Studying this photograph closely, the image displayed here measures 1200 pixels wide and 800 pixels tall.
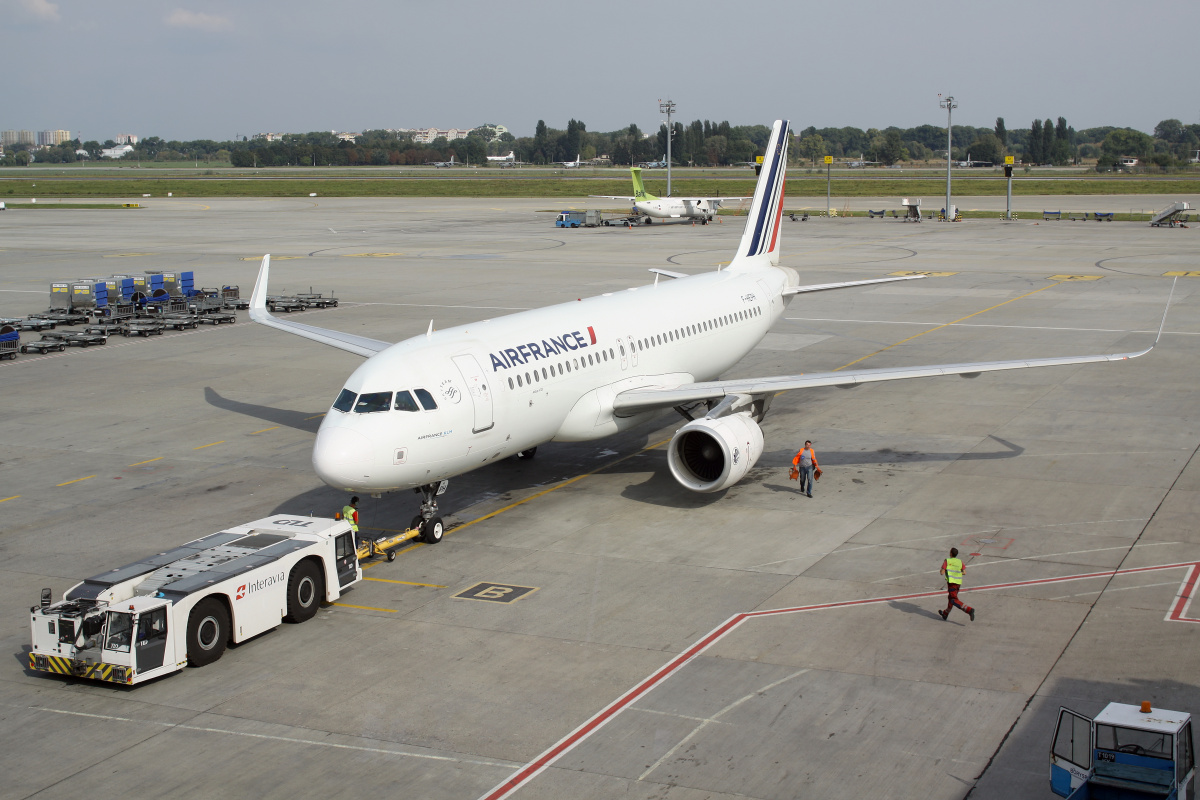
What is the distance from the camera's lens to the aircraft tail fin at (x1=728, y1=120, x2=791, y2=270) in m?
37.6

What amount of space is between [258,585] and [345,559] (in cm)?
228

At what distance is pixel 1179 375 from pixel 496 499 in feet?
88.1

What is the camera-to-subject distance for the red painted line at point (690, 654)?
14539 mm

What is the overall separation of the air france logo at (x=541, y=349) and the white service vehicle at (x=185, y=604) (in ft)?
19.0

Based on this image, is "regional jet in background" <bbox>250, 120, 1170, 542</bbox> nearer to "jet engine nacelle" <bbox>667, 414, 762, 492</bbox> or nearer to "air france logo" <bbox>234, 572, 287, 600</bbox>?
"jet engine nacelle" <bbox>667, 414, 762, 492</bbox>

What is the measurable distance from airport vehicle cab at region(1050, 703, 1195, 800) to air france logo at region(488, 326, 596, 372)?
14.5m

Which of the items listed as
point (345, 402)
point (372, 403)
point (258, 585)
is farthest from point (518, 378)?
point (258, 585)

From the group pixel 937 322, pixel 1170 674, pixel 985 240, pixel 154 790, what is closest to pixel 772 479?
pixel 1170 674

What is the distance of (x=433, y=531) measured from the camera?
23.7m

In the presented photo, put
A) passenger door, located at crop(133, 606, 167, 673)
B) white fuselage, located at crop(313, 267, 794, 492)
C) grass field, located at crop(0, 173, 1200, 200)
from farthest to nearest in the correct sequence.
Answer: grass field, located at crop(0, 173, 1200, 200), white fuselage, located at crop(313, 267, 794, 492), passenger door, located at crop(133, 606, 167, 673)

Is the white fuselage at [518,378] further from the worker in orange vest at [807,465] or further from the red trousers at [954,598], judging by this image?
the red trousers at [954,598]

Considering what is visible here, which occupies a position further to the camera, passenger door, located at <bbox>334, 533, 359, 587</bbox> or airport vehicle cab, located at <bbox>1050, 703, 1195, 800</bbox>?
passenger door, located at <bbox>334, 533, 359, 587</bbox>

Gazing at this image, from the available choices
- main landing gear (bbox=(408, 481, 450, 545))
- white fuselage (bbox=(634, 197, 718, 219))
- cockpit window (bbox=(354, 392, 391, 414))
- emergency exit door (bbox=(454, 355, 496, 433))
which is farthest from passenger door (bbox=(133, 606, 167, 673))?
white fuselage (bbox=(634, 197, 718, 219))

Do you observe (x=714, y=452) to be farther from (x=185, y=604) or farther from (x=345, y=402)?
(x=185, y=604)
